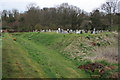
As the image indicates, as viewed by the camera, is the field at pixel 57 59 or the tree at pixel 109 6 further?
the tree at pixel 109 6

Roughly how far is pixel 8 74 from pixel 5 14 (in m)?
72.5

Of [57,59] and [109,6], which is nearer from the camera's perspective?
[57,59]

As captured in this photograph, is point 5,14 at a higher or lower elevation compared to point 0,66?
higher

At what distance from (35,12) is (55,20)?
8195 millimetres

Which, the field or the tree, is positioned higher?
the tree

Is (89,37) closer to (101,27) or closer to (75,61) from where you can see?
(75,61)

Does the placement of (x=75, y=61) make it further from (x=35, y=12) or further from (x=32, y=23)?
(x=35, y=12)

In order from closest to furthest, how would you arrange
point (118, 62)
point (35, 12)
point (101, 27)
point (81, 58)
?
1. point (118, 62)
2. point (81, 58)
3. point (101, 27)
4. point (35, 12)

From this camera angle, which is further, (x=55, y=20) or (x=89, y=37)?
(x=55, y=20)

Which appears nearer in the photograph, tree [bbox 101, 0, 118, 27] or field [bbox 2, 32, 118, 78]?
field [bbox 2, 32, 118, 78]

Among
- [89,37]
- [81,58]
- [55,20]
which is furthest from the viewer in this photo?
[55,20]

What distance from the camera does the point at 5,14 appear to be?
263 ft

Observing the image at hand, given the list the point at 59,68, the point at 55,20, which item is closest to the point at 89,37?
the point at 59,68

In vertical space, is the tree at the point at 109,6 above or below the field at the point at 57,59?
above
